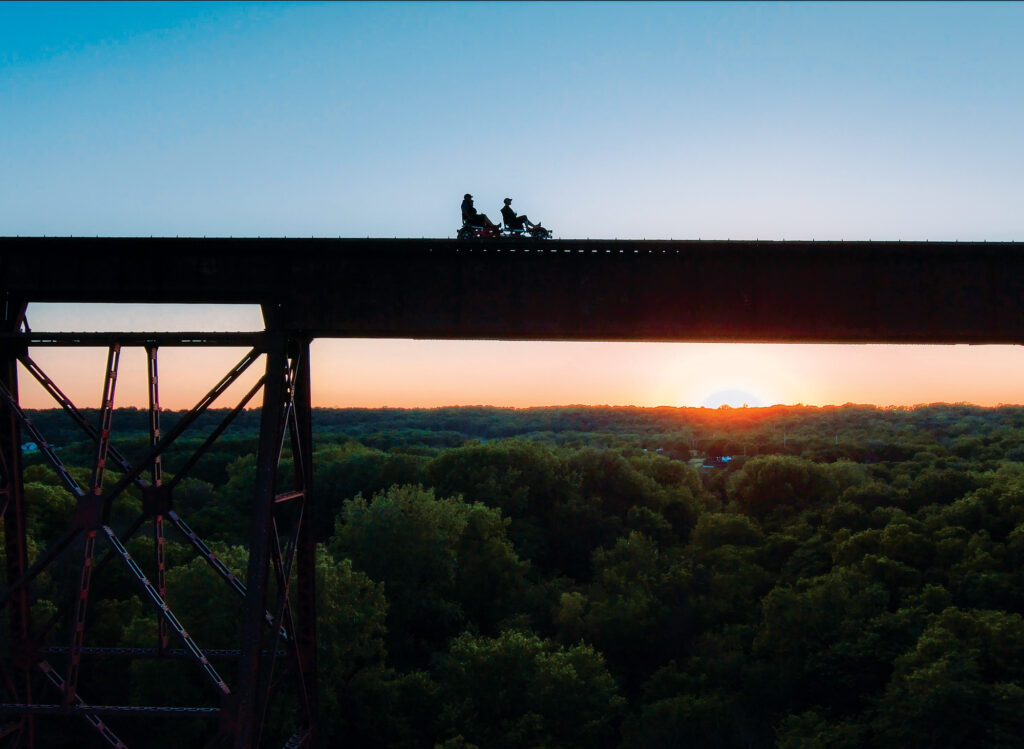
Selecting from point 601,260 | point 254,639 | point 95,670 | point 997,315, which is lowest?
point 95,670

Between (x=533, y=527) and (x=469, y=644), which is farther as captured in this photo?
(x=533, y=527)

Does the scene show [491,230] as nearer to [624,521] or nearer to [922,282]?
[922,282]

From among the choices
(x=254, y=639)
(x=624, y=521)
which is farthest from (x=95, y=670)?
(x=624, y=521)

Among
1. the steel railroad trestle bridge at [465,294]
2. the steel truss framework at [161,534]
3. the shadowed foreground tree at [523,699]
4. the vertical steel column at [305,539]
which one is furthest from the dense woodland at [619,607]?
the steel railroad trestle bridge at [465,294]

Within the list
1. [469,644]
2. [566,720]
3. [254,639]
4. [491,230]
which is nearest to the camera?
[254,639]

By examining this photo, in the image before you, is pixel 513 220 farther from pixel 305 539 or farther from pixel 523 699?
pixel 523 699

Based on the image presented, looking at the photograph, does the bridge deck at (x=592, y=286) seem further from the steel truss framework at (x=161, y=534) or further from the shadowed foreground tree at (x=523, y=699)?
the shadowed foreground tree at (x=523, y=699)

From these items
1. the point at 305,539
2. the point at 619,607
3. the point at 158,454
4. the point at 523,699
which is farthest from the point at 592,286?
the point at 619,607
